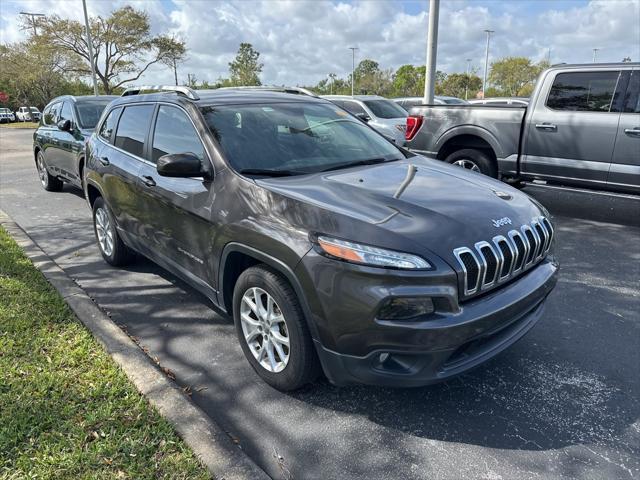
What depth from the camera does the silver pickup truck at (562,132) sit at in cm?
622

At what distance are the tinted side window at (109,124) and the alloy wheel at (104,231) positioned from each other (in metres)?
0.77

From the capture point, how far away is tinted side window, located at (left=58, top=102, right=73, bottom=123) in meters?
8.43

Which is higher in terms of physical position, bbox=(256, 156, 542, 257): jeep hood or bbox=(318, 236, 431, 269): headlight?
bbox=(256, 156, 542, 257): jeep hood

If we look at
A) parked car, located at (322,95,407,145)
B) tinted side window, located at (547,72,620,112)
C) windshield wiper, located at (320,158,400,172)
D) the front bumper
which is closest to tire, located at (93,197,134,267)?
windshield wiper, located at (320,158,400,172)

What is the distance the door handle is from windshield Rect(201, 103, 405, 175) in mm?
742

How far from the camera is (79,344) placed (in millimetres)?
3494

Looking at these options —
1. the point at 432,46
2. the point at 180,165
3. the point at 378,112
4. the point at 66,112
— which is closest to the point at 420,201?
the point at 180,165

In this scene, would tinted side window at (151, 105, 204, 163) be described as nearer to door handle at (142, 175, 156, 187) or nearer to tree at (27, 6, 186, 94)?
door handle at (142, 175, 156, 187)

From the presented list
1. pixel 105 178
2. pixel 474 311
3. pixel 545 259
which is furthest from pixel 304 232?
pixel 105 178

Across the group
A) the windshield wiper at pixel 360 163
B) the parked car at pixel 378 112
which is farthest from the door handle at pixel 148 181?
the parked car at pixel 378 112

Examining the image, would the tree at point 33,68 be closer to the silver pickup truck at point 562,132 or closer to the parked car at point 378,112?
the parked car at point 378,112

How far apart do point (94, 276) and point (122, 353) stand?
6.64 ft

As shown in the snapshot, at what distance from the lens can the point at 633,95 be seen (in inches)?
243

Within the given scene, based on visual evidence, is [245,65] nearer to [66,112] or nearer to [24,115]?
[24,115]
